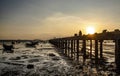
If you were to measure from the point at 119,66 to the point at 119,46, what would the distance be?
92 cm

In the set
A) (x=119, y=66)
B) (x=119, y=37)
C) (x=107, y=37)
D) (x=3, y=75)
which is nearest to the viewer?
(x=119, y=37)

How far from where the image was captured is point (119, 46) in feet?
25.8

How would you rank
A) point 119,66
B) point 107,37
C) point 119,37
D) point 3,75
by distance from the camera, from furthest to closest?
point 3,75
point 107,37
point 119,66
point 119,37

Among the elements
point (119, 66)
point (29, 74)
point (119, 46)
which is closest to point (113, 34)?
point (119, 46)

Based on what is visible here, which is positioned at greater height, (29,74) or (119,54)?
(119,54)

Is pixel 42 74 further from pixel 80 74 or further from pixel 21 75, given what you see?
pixel 80 74

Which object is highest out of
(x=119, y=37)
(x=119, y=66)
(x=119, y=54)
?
(x=119, y=37)

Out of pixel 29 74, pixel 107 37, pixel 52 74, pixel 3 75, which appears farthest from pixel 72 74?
pixel 3 75

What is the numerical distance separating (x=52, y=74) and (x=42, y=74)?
62 cm

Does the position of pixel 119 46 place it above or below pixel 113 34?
below

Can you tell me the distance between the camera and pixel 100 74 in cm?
1093

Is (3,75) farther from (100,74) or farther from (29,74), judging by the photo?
(100,74)

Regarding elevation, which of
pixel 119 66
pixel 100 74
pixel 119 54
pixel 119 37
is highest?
pixel 119 37

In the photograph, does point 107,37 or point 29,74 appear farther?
point 29,74
